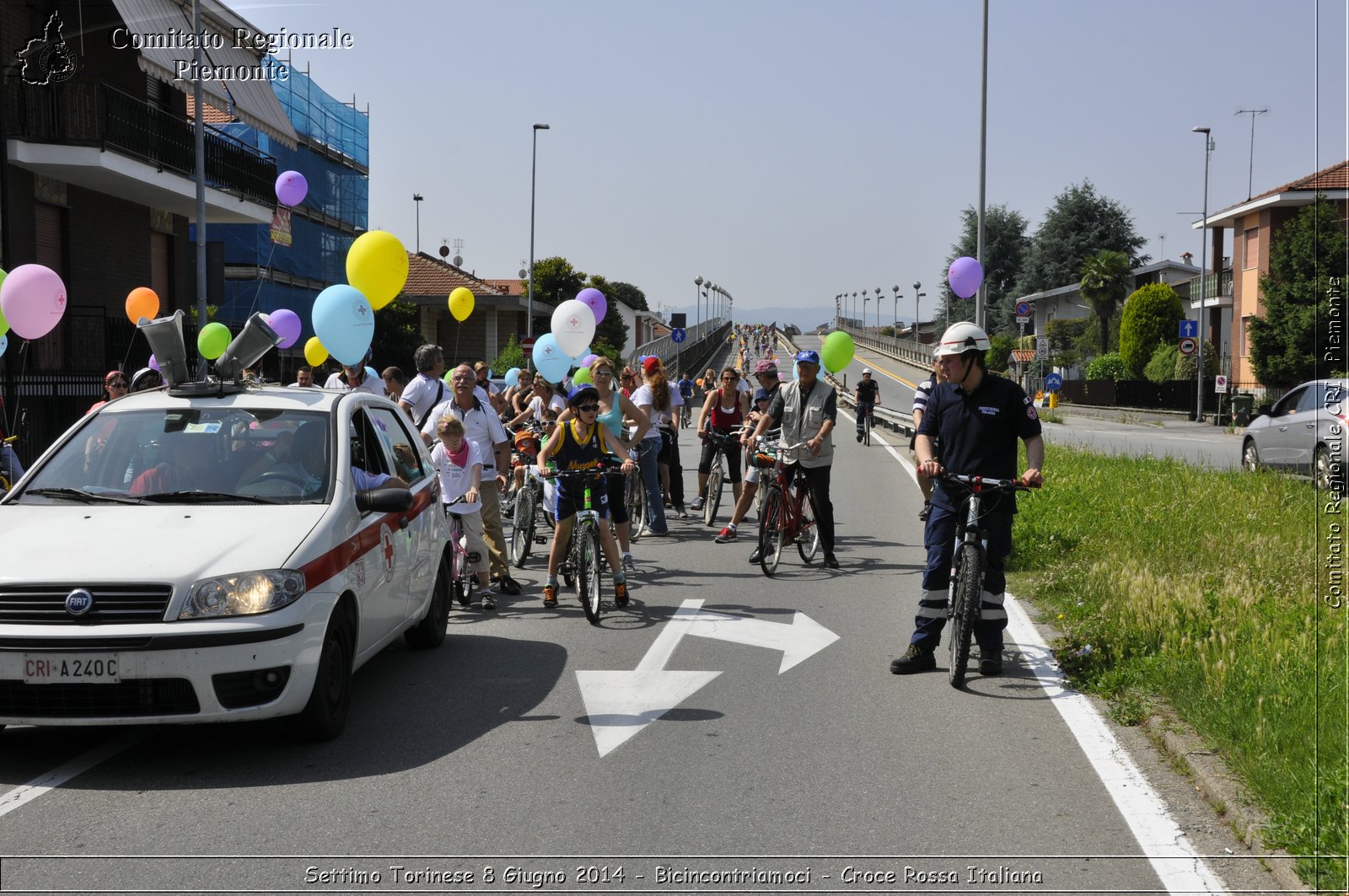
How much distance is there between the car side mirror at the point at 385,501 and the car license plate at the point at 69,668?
1542mm

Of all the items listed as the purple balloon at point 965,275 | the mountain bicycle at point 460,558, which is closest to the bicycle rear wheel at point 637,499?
the mountain bicycle at point 460,558

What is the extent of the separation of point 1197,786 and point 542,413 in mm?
10970

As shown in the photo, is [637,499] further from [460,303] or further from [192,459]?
[460,303]

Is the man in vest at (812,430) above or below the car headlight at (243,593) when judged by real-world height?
above

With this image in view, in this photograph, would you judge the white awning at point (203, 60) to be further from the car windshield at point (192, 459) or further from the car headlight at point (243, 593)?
the car headlight at point (243, 593)

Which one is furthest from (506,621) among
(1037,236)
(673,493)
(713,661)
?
(1037,236)

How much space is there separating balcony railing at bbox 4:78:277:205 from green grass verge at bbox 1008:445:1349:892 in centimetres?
1528

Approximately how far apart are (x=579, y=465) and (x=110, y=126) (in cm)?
1547

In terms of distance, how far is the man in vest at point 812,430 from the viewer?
1199 centimetres

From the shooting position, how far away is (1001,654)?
25.3 ft

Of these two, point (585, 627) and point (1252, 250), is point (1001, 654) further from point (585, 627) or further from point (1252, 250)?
point (1252, 250)

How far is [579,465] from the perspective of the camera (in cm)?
982

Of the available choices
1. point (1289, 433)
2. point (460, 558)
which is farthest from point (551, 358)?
point (1289, 433)

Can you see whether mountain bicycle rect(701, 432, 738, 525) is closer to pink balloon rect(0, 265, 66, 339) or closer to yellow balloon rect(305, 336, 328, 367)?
pink balloon rect(0, 265, 66, 339)
